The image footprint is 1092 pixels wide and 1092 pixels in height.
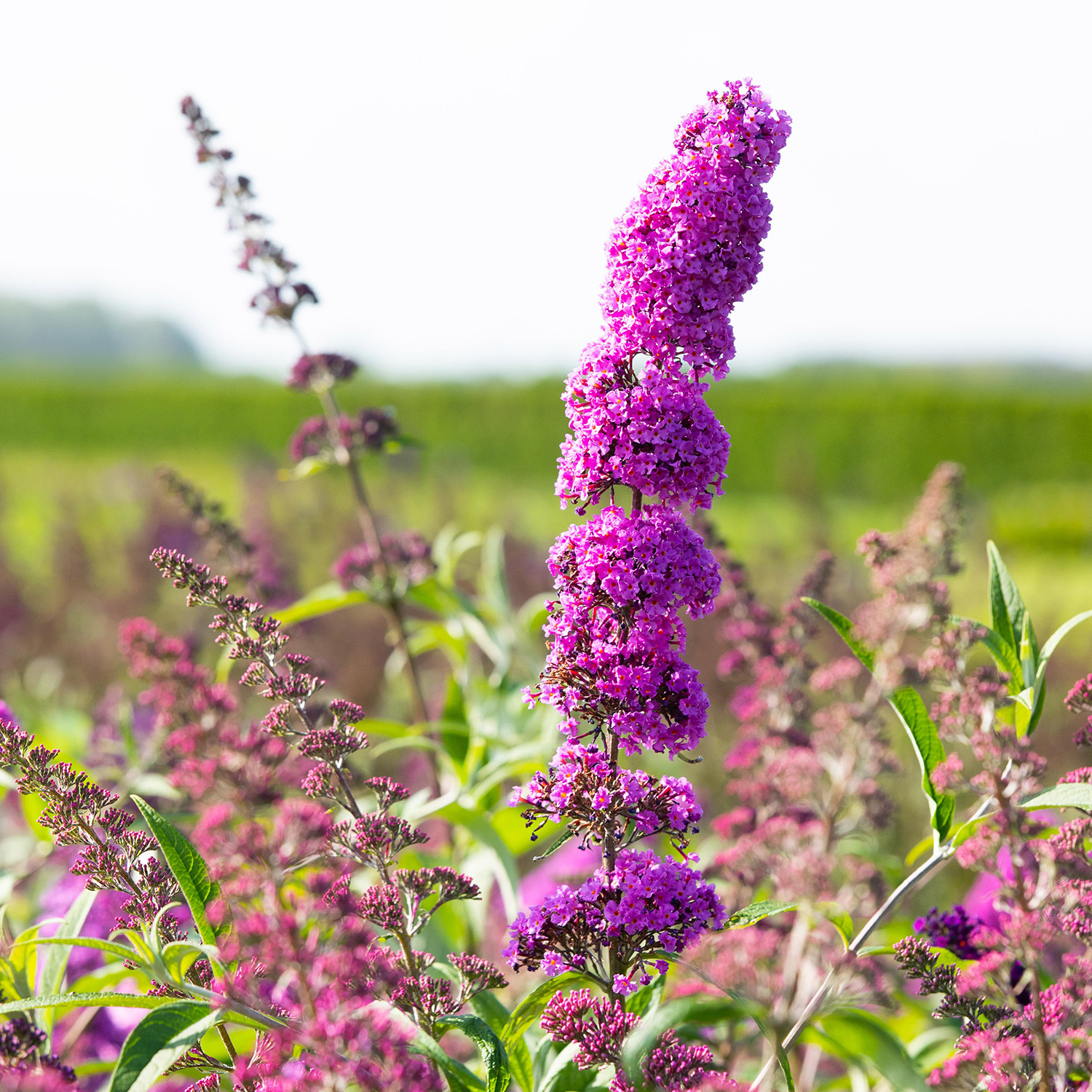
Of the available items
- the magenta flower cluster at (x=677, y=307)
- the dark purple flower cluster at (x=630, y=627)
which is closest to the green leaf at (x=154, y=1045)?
the dark purple flower cluster at (x=630, y=627)

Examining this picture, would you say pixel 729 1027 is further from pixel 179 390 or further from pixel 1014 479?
pixel 179 390

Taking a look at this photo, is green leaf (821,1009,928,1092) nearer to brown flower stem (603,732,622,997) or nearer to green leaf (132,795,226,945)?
brown flower stem (603,732,622,997)

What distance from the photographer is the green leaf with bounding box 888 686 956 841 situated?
1521 mm

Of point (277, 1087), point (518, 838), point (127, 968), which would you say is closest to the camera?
point (277, 1087)

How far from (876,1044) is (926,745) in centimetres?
52

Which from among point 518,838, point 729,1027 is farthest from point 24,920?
point 729,1027

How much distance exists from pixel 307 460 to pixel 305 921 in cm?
175

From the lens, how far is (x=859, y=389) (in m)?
27.0

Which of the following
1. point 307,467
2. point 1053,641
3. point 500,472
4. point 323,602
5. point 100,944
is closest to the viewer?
point 100,944

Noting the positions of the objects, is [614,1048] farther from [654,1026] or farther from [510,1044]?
[510,1044]

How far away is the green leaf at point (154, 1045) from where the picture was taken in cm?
114

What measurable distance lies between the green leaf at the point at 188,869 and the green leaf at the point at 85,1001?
0.36ft

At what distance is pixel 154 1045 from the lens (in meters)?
1.17

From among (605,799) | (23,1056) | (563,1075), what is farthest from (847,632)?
(23,1056)
